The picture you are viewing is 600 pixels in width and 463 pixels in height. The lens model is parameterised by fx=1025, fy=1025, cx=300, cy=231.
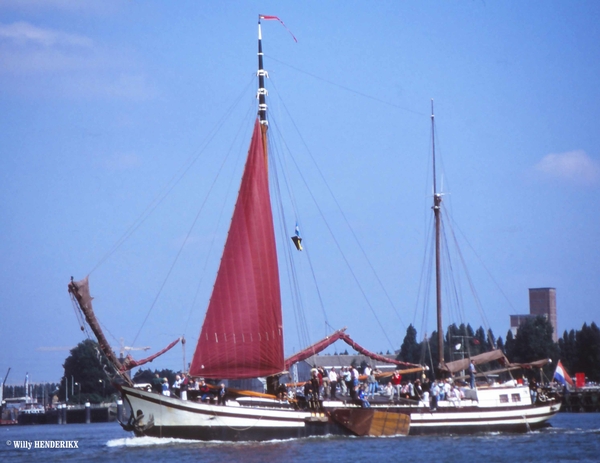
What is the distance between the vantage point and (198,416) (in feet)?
152

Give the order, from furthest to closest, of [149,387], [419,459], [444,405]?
[444,405], [149,387], [419,459]

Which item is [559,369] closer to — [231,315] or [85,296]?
[231,315]

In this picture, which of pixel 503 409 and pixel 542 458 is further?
pixel 503 409

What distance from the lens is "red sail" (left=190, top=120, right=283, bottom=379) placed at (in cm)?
4884

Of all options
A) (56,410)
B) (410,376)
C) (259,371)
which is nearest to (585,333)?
(410,376)

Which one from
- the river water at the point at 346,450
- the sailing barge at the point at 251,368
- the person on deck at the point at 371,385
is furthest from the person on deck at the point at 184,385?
the person on deck at the point at 371,385

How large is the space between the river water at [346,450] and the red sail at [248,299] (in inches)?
161

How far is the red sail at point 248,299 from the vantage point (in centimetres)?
4884

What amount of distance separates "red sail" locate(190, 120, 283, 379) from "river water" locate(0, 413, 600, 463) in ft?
13.4

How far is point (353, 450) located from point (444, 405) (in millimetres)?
10123

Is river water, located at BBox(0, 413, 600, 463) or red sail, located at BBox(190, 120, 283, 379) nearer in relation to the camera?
river water, located at BBox(0, 413, 600, 463)

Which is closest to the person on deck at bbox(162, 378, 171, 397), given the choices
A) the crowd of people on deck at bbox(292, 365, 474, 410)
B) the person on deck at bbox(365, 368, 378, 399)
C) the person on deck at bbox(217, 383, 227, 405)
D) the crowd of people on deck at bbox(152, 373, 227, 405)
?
the crowd of people on deck at bbox(152, 373, 227, 405)

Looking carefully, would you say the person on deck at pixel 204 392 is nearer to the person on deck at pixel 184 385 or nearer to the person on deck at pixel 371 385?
the person on deck at pixel 184 385

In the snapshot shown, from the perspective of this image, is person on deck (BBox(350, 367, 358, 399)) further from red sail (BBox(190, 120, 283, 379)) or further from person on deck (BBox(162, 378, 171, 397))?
person on deck (BBox(162, 378, 171, 397))
